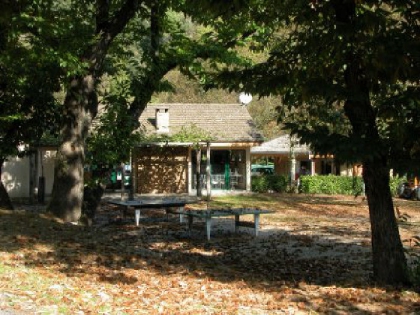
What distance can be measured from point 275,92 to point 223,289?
2.93 metres

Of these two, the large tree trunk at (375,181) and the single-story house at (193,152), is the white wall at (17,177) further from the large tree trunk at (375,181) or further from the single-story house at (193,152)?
the large tree trunk at (375,181)

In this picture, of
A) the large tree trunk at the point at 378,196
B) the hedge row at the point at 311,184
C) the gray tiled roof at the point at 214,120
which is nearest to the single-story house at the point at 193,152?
the gray tiled roof at the point at 214,120

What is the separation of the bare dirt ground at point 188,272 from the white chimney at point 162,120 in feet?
56.2

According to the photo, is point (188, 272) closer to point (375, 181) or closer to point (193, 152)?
point (375, 181)

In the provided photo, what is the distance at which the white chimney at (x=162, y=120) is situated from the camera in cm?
3234

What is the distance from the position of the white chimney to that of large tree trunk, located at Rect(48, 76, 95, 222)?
18982 mm

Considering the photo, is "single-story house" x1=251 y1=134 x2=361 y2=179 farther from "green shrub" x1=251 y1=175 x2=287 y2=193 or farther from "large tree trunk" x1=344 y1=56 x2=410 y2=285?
"large tree trunk" x1=344 y1=56 x2=410 y2=285

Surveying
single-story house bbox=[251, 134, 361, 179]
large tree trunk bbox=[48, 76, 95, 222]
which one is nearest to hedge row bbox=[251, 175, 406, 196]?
single-story house bbox=[251, 134, 361, 179]

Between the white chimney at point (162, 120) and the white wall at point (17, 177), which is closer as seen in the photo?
the white wall at point (17, 177)

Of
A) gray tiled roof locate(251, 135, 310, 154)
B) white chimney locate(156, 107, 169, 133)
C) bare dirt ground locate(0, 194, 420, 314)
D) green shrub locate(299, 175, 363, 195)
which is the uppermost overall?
Result: white chimney locate(156, 107, 169, 133)

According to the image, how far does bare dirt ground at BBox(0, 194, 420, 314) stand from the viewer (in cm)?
661

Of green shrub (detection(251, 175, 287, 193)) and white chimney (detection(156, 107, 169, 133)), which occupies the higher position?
white chimney (detection(156, 107, 169, 133))

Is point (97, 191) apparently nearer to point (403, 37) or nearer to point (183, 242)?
point (183, 242)

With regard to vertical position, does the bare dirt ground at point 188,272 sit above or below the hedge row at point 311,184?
below
